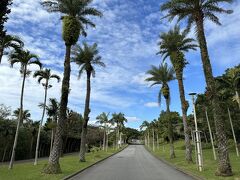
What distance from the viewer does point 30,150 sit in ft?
172

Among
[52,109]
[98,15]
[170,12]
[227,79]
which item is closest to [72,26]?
[98,15]

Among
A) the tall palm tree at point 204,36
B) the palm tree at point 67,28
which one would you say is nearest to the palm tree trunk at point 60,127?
the palm tree at point 67,28

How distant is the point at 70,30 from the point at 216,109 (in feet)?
40.7

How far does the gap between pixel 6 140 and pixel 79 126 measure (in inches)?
1387

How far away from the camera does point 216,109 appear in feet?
59.6

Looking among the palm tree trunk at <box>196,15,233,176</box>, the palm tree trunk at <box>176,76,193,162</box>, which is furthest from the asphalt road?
the palm tree trunk at <box>176,76,193,162</box>

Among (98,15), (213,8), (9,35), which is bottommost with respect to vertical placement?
(9,35)

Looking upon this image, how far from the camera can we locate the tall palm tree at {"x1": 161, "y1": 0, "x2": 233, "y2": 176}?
56.5 feet

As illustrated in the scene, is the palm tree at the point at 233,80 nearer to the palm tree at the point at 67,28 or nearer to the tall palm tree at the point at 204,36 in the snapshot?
the tall palm tree at the point at 204,36

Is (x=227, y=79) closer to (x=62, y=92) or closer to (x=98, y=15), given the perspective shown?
(x=98, y=15)

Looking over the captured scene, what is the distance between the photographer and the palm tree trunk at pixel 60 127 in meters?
19.1

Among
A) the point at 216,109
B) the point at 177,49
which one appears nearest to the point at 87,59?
the point at 177,49

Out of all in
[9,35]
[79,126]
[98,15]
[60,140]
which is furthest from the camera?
[79,126]

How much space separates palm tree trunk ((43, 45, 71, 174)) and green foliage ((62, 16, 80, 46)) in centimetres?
60
